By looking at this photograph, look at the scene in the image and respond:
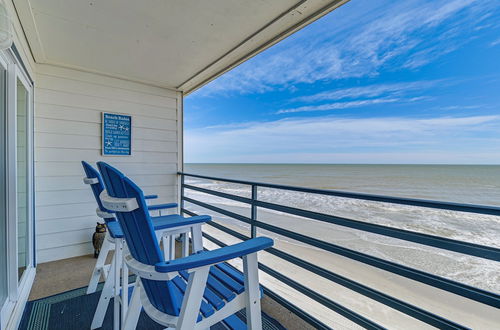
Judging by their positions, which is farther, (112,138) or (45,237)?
(112,138)

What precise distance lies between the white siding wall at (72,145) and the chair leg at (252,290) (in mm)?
2671

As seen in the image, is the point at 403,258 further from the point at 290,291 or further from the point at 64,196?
the point at 64,196

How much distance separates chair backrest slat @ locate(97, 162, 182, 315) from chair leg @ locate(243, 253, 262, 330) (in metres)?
0.29

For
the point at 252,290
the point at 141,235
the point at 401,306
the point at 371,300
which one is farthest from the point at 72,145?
the point at 371,300

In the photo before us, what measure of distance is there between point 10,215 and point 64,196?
1.20 metres

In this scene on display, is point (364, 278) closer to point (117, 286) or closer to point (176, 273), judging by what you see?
point (117, 286)

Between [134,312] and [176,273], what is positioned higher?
[176,273]

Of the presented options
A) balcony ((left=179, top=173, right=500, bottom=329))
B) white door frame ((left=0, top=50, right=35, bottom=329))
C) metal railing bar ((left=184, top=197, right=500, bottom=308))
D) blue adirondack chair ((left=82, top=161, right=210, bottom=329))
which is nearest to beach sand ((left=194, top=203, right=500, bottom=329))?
balcony ((left=179, top=173, right=500, bottom=329))

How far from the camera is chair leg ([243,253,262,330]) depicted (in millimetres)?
952

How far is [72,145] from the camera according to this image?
270cm

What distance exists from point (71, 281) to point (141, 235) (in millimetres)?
2029

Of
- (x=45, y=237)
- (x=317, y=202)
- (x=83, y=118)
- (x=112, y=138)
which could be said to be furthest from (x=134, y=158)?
(x=317, y=202)

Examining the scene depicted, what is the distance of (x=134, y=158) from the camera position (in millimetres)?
3111

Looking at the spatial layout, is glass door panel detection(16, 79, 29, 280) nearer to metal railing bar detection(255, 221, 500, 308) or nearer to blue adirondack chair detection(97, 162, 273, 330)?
blue adirondack chair detection(97, 162, 273, 330)
